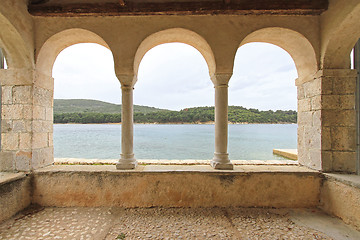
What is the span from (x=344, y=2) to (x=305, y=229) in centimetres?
282

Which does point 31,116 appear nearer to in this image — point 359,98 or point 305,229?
point 305,229

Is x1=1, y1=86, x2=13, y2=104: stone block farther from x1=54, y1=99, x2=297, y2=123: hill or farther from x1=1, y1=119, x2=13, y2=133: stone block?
x1=54, y1=99, x2=297, y2=123: hill

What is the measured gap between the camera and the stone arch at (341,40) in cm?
208

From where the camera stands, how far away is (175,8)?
2410mm

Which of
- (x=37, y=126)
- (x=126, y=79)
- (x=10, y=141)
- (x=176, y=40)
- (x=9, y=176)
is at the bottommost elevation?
(x=9, y=176)

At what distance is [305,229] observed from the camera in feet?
6.48

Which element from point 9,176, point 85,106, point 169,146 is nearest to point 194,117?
point 169,146

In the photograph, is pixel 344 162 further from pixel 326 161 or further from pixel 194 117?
pixel 194 117

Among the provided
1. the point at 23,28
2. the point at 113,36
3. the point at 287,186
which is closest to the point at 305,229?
the point at 287,186

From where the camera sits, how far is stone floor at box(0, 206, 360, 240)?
1873mm

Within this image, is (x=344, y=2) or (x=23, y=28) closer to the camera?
(x=344, y=2)

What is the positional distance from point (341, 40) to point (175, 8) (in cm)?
233

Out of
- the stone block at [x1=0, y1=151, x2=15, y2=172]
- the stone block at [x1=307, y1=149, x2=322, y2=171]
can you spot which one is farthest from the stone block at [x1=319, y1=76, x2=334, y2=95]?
the stone block at [x1=0, y1=151, x2=15, y2=172]

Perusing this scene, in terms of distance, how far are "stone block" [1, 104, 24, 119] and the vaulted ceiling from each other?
4.48 feet
